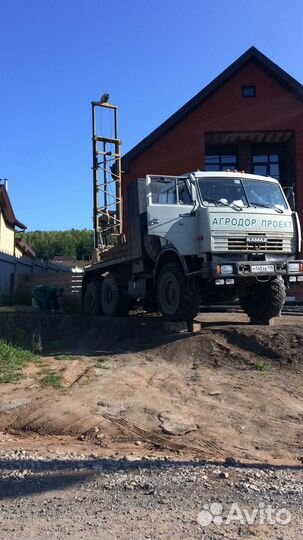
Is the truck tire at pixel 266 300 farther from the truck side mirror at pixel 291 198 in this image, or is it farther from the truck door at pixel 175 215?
the truck door at pixel 175 215

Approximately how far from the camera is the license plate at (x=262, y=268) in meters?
10.0

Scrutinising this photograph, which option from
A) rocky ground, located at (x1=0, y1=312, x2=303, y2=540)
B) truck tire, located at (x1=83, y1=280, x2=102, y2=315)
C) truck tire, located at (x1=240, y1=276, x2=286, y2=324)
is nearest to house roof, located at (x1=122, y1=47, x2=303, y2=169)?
truck tire, located at (x1=83, y1=280, x2=102, y2=315)

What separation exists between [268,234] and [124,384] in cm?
412

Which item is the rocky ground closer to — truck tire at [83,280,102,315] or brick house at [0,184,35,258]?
truck tire at [83,280,102,315]

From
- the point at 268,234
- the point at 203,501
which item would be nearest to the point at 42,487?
the point at 203,501

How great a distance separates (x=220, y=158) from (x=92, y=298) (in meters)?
13.6

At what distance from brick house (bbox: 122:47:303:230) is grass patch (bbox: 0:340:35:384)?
1463 centimetres

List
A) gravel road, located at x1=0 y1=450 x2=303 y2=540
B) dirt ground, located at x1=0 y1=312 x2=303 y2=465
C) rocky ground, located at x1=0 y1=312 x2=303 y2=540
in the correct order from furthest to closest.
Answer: dirt ground, located at x1=0 y1=312 x2=303 y2=465 → rocky ground, located at x1=0 y1=312 x2=303 y2=540 → gravel road, located at x1=0 y1=450 x2=303 y2=540

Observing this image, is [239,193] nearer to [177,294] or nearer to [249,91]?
[177,294]

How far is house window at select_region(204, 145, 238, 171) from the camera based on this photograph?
25906 millimetres

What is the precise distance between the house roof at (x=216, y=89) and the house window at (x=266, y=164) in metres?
3.01

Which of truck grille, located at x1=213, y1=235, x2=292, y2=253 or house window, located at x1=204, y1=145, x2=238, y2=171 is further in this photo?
house window, located at x1=204, y1=145, x2=238, y2=171

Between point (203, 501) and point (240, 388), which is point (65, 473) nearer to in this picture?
point (203, 501)

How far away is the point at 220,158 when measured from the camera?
85.5 ft
